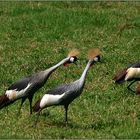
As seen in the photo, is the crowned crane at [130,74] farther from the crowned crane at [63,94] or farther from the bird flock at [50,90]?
the crowned crane at [63,94]

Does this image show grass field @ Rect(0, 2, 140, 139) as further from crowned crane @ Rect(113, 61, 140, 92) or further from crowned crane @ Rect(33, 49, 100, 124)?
crowned crane @ Rect(33, 49, 100, 124)

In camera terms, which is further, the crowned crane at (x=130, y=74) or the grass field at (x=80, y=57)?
the crowned crane at (x=130, y=74)

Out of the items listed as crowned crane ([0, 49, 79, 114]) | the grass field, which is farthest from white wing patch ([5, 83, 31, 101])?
the grass field

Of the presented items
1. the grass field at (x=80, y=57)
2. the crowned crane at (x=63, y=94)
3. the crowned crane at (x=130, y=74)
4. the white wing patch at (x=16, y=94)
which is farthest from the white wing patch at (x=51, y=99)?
the crowned crane at (x=130, y=74)

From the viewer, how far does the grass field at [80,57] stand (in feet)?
31.8

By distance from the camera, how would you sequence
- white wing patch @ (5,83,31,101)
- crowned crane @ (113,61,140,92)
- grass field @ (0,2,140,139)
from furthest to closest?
crowned crane @ (113,61,140,92) → white wing patch @ (5,83,31,101) → grass field @ (0,2,140,139)

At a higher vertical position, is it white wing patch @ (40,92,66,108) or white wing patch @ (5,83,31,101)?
white wing patch @ (40,92,66,108)

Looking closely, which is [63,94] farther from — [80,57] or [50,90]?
[80,57]

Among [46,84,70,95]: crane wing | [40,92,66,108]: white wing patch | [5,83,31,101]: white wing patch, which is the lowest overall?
[5,83,31,101]: white wing patch

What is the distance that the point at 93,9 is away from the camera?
792 inches

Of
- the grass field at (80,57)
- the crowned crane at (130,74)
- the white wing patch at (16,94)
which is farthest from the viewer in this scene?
the crowned crane at (130,74)

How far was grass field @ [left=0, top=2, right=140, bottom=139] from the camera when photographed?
9.69 meters

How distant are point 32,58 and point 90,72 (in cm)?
197

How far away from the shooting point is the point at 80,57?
599 inches
